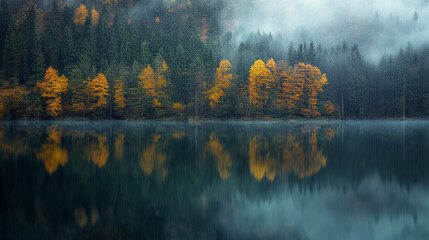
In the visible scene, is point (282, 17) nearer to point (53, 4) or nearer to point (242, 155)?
point (53, 4)

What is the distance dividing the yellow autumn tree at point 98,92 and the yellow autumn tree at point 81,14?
51.9m

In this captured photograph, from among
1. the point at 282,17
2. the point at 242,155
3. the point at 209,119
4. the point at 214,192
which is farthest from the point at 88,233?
the point at 282,17

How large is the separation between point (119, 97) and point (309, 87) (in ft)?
151

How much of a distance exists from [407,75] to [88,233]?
334 ft

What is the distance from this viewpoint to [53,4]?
372 ft

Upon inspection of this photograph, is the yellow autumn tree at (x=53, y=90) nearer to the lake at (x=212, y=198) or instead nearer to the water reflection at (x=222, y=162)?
the lake at (x=212, y=198)

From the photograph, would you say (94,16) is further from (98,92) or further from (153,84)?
(153,84)

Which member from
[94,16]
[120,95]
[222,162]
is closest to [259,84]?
[120,95]

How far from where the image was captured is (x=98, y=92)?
74625 mm

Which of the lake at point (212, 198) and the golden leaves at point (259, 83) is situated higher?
the golden leaves at point (259, 83)

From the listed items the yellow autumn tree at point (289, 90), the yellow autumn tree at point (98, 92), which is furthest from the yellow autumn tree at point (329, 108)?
the yellow autumn tree at point (98, 92)

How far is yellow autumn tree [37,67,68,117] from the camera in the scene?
7081 centimetres

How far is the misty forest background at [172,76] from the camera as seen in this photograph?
73.6m

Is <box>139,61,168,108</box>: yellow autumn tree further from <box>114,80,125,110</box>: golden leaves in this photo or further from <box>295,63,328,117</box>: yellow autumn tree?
<box>295,63,328,117</box>: yellow autumn tree
